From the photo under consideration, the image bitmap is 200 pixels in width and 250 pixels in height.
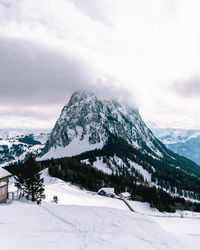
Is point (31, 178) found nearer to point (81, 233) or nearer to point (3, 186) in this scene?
point (3, 186)

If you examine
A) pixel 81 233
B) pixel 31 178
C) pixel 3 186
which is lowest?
pixel 81 233

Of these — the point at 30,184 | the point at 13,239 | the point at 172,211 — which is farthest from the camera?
the point at 172,211

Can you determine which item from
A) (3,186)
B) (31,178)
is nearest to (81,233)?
(31,178)

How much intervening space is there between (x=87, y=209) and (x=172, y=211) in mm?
84473

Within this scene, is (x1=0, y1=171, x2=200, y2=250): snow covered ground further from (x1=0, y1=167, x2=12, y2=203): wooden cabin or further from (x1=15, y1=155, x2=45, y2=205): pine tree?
(x1=15, y1=155, x2=45, y2=205): pine tree

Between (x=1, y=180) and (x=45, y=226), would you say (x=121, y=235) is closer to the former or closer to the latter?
(x=45, y=226)

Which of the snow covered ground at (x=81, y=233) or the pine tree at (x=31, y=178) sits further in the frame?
the pine tree at (x=31, y=178)

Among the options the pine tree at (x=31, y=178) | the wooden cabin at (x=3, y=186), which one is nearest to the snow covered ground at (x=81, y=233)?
the wooden cabin at (x=3, y=186)

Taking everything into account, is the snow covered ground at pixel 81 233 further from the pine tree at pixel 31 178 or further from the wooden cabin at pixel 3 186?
the pine tree at pixel 31 178

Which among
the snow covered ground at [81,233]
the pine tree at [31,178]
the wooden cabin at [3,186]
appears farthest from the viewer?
the pine tree at [31,178]

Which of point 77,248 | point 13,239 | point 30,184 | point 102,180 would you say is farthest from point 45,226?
point 102,180

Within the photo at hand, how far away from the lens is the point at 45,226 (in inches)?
712

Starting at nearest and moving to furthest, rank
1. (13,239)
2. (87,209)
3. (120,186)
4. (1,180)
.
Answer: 1. (13,239)
2. (87,209)
3. (1,180)
4. (120,186)

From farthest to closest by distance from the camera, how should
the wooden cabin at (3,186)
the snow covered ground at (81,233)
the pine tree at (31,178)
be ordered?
the pine tree at (31,178), the wooden cabin at (3,186), the snow covered ground at (81,233)
